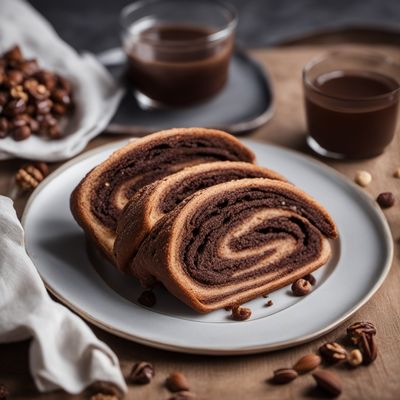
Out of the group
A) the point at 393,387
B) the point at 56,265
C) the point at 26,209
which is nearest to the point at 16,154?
the point at 26,209

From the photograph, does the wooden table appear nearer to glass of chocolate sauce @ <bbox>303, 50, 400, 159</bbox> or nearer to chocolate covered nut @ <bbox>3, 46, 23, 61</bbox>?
glass of chocolate sauce @ <bbox>303, 50, 400, 159</bbox>

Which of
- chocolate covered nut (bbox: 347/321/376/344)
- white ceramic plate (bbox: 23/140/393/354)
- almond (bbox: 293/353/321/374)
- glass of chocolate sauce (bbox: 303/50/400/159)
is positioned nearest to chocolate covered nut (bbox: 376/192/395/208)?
white ceramic plate (bbox: 23/140/393/354)

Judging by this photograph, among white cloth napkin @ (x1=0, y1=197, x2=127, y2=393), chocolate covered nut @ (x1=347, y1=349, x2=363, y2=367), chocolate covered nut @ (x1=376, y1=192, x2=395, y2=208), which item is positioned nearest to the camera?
white cloth napkin @ (x1=0, y1=197, x2=127, y2=393)

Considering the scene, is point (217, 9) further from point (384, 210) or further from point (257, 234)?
point (257, 234)

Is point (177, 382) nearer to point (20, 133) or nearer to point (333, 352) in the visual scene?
point (333, 352)

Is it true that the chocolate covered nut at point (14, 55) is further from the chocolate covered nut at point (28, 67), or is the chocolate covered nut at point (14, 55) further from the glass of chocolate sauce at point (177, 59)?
the glass of chocolate sauce at point (177, 59)

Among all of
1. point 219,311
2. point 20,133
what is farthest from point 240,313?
point 20,133
